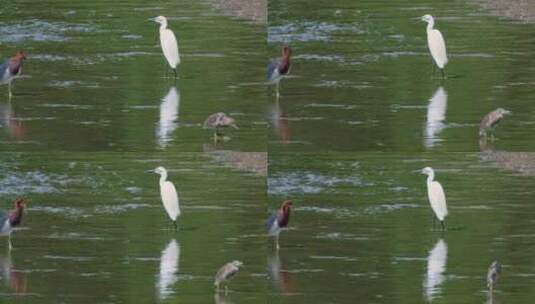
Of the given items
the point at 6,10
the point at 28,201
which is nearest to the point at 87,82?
the point at 28,201

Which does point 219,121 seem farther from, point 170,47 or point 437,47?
point 437,47

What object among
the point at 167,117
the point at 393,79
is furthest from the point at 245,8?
the point at 167,117

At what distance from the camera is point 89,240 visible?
89.7 feet

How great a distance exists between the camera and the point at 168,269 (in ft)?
85.6

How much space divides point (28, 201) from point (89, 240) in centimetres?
210

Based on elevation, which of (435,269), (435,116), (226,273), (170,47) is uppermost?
(170,47)

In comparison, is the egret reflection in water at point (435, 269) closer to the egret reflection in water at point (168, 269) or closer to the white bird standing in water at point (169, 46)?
the egret reflection in water at point (168, 269)

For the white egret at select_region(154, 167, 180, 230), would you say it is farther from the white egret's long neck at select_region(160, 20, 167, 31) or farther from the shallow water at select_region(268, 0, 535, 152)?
the white egret's long neck at select_region(160, 20, 167, 31)

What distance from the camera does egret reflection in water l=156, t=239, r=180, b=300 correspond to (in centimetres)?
2533

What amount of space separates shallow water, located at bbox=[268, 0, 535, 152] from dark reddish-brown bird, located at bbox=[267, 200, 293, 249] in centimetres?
139

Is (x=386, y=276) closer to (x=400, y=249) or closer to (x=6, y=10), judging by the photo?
(x=400, y=249)

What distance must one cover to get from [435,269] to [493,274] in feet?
4.03

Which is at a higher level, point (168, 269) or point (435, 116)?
point (435, 116)

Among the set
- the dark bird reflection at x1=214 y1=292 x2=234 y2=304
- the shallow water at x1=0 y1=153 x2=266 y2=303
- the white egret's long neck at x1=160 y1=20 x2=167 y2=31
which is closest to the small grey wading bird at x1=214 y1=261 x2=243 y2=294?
the dark bird reflection at x1=214 y1=292 x2=234 y2=304
